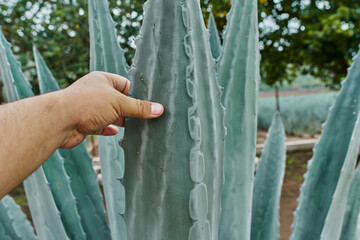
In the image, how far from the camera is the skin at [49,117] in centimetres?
44

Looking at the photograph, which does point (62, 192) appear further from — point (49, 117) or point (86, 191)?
point (49, 117)

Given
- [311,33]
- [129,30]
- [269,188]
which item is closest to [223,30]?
[129,30]

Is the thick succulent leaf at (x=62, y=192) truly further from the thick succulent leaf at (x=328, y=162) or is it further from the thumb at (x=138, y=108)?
the thick succulent leaf at (x=328, y=162)

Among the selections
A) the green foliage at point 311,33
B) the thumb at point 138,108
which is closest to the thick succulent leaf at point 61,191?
the thumb at point 138,108

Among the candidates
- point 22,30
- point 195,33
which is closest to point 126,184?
point 195,33

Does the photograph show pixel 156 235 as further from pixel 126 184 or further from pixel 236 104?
pixel 236 104

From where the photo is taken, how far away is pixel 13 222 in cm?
86

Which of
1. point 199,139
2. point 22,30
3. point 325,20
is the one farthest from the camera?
point 325,20

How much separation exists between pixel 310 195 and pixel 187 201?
1.60 feet

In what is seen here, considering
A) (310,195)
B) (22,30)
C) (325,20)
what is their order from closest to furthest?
(310,195)
(22,30)
(325,20)

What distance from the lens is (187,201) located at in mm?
457

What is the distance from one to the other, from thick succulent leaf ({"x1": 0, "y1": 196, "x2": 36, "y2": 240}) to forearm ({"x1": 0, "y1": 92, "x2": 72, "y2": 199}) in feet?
1.60

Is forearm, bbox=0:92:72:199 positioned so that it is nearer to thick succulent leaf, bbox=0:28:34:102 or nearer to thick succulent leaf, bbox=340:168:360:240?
thick succulent leaf, bbox=0:28:34:102

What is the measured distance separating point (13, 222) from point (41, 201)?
0.66ft
